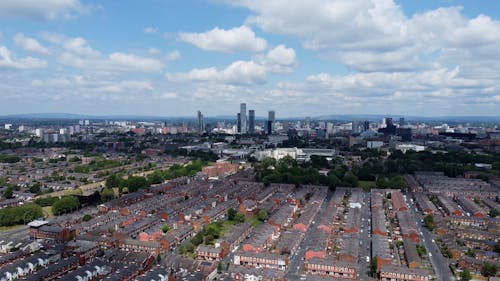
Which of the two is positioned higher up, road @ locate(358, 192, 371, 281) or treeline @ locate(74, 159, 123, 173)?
treeline @ locate(74, 159, 123, 173)

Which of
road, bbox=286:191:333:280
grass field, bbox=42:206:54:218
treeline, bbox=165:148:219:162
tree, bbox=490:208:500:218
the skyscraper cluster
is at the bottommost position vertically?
grass field, bbox=42:206:54:218

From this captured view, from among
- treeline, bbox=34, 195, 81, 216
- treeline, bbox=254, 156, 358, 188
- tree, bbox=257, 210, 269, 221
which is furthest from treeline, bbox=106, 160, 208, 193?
tree, bbox=257, 210, 269, 221

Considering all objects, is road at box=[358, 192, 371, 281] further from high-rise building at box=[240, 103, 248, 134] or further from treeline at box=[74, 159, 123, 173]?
high-rise building at box=[240, 103, 248, 134]

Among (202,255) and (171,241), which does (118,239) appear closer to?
(171,241)

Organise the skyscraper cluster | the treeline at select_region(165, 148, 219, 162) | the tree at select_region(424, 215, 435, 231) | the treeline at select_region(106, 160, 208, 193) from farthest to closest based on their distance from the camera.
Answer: the skyscraper cluster
the treeline at select_region(165, 148, 219, 162)
the treeline at select_region(106, 160, 208, 193)
the tree at select_region(424, 215, 435, 231)

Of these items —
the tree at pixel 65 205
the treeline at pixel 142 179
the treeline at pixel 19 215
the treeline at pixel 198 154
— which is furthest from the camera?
the treeline at pixel 198 154

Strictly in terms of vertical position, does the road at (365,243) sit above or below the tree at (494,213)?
below

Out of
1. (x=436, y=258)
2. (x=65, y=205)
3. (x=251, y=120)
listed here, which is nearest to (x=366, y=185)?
(x=436, y=258)

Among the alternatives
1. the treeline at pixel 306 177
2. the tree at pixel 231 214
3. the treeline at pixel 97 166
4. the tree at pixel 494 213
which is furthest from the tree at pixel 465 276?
the treeline at pixel 97 166

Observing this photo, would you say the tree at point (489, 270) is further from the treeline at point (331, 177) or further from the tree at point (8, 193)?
the tree at point (8, 193)
